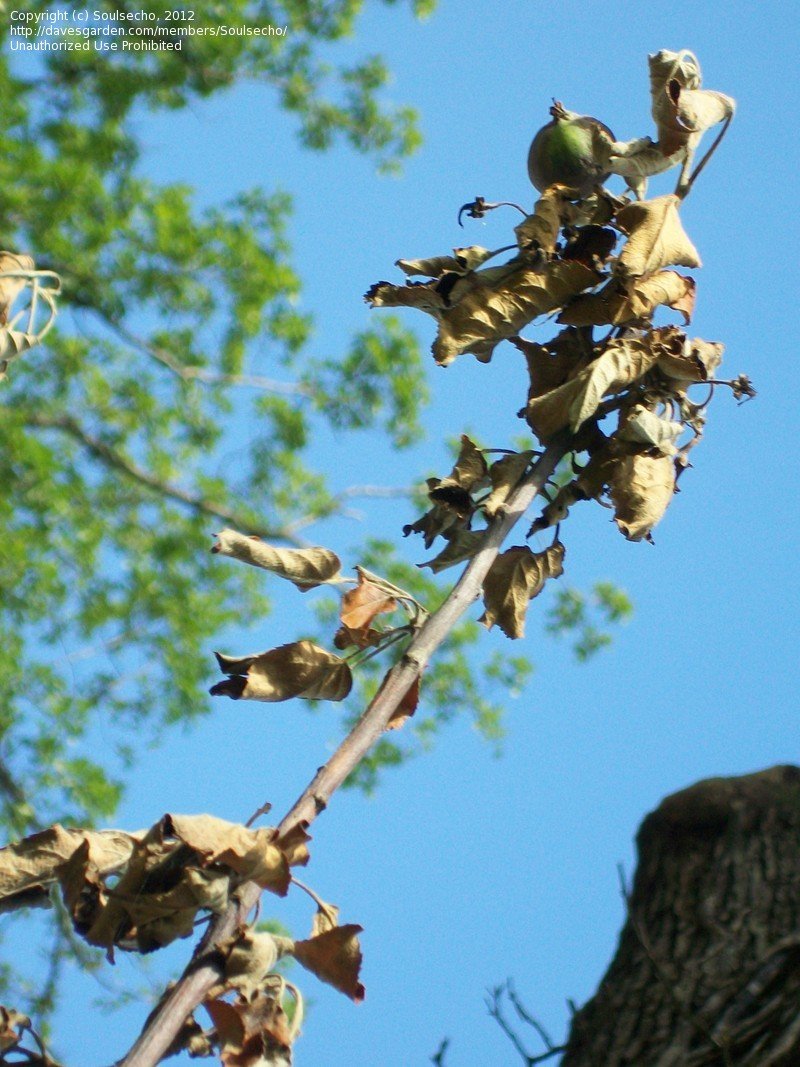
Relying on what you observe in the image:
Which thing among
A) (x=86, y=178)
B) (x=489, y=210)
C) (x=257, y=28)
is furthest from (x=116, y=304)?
(x=489, y=210)

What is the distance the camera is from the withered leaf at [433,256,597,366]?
0.98 m

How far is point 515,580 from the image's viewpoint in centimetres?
99

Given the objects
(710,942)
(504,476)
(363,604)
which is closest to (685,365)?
(504,476)

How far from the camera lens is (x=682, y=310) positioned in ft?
3.44

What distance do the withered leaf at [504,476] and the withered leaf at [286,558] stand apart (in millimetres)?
140

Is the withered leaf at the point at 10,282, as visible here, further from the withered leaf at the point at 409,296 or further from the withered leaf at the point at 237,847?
the withered leaf at the point at 237,847

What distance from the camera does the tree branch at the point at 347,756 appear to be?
67cm

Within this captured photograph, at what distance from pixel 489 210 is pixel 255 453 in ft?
22.5

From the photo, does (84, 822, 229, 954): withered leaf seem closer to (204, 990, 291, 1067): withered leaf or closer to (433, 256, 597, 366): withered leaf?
(204, 990, 291, 1067): withered leaf

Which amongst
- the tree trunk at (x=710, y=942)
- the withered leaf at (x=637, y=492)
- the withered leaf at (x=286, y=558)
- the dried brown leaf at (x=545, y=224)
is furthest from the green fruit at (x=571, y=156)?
the tree trunk at (x=710, y=942)

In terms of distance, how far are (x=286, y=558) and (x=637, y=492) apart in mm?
306

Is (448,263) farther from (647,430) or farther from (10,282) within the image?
(10,282)

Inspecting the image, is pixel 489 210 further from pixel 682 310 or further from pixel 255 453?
pixel 255 453

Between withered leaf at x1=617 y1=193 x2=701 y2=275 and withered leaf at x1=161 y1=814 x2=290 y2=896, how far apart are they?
1.89 feet
